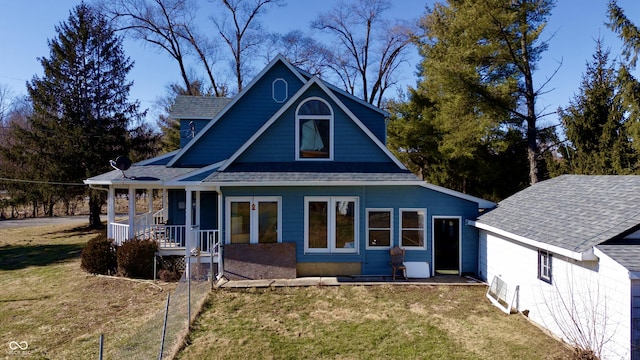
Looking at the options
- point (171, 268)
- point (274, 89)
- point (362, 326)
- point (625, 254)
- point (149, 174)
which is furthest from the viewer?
point (274, 89)

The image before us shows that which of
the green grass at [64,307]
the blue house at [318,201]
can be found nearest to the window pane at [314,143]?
the blue house at [318,201]

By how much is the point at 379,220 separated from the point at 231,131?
6.88 metres

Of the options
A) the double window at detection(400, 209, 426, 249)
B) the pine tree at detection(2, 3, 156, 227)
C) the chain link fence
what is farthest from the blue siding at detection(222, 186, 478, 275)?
the pine tree at detection(2, 3, 156, 227)

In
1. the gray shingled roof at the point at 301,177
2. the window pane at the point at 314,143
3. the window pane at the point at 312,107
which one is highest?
the window pane at the point at 312,107

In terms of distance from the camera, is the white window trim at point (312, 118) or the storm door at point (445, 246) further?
the storm door at point (445, 246)

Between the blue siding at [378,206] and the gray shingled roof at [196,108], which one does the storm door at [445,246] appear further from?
the gray shingled roof at [196,108]

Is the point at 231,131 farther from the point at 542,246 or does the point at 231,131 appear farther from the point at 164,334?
the point at 542,246

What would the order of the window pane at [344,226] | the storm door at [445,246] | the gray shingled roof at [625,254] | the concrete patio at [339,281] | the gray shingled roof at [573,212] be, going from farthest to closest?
the storm door at [445,246] → the window pane at [344,226] → the concrete patio at [339,281] → the gray shingled roof at [573,212] → the gray shingled roof at [625,254]

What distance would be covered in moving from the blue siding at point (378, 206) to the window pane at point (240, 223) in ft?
1.41

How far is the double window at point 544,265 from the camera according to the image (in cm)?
792

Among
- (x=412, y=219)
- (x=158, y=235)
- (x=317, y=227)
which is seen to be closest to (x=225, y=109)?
(x=158, y=235)

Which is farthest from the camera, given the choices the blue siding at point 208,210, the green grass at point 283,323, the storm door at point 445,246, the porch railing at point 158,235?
the blue siding at point 208,210

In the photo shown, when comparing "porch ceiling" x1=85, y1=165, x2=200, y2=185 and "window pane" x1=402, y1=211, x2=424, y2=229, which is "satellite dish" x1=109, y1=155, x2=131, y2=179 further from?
"window pane" x1=402, y1=211, x2=424, y2=229

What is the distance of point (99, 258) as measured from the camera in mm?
12492
